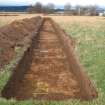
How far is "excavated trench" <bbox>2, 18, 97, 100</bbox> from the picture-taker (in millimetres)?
11820

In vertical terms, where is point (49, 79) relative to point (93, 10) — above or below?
above

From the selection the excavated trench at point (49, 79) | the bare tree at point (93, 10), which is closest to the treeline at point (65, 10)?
the bare tree at point (93, 10)

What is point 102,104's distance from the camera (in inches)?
387

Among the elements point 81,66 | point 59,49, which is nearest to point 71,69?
point 81,66

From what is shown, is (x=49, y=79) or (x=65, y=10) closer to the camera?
(x=49, y=79)

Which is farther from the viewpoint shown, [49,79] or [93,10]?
[93,10]

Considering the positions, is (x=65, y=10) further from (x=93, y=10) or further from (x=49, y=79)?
(x=49, y=79)

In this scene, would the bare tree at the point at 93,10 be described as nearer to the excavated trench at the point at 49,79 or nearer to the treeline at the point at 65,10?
the treeline at the point at 65,10

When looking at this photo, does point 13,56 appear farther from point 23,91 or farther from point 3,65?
point 23,91

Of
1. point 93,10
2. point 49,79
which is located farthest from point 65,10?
point 49,79

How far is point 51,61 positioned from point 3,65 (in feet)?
8.44

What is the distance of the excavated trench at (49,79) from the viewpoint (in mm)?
11820

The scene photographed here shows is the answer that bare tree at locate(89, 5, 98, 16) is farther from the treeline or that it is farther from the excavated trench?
the excavated trench

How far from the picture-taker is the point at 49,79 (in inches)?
552
